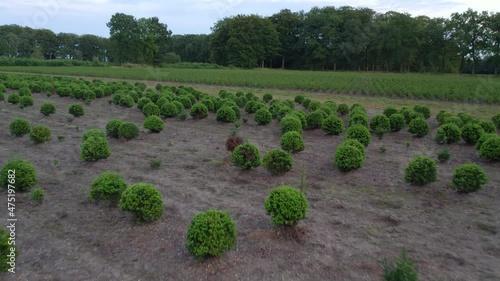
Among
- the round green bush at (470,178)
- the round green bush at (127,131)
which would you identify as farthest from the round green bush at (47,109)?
the round green bush at (470,178)

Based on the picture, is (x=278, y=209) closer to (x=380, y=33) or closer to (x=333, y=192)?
(x=333, y=192)

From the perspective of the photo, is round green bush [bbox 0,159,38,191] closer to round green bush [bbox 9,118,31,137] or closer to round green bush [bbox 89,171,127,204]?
round green bush [bbox 89,171,127,204]

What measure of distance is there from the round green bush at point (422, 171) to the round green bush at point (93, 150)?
7.14 meters

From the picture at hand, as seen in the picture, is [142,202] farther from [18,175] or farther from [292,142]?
[292,142]

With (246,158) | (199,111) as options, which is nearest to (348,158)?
(246,158)

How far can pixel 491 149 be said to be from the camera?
9742 millimetres

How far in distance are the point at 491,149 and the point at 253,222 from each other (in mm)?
7206

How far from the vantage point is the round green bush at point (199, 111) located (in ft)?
51.0

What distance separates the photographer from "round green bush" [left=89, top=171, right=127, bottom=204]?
648cm

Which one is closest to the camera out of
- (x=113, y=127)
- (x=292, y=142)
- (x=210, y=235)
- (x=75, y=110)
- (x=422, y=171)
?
(x=210, y=235)

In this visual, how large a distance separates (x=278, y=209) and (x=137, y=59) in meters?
94.9

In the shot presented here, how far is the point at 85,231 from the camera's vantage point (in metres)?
5.89

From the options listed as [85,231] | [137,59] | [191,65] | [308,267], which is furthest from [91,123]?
[137,59]

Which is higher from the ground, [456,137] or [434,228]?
[456,137]
